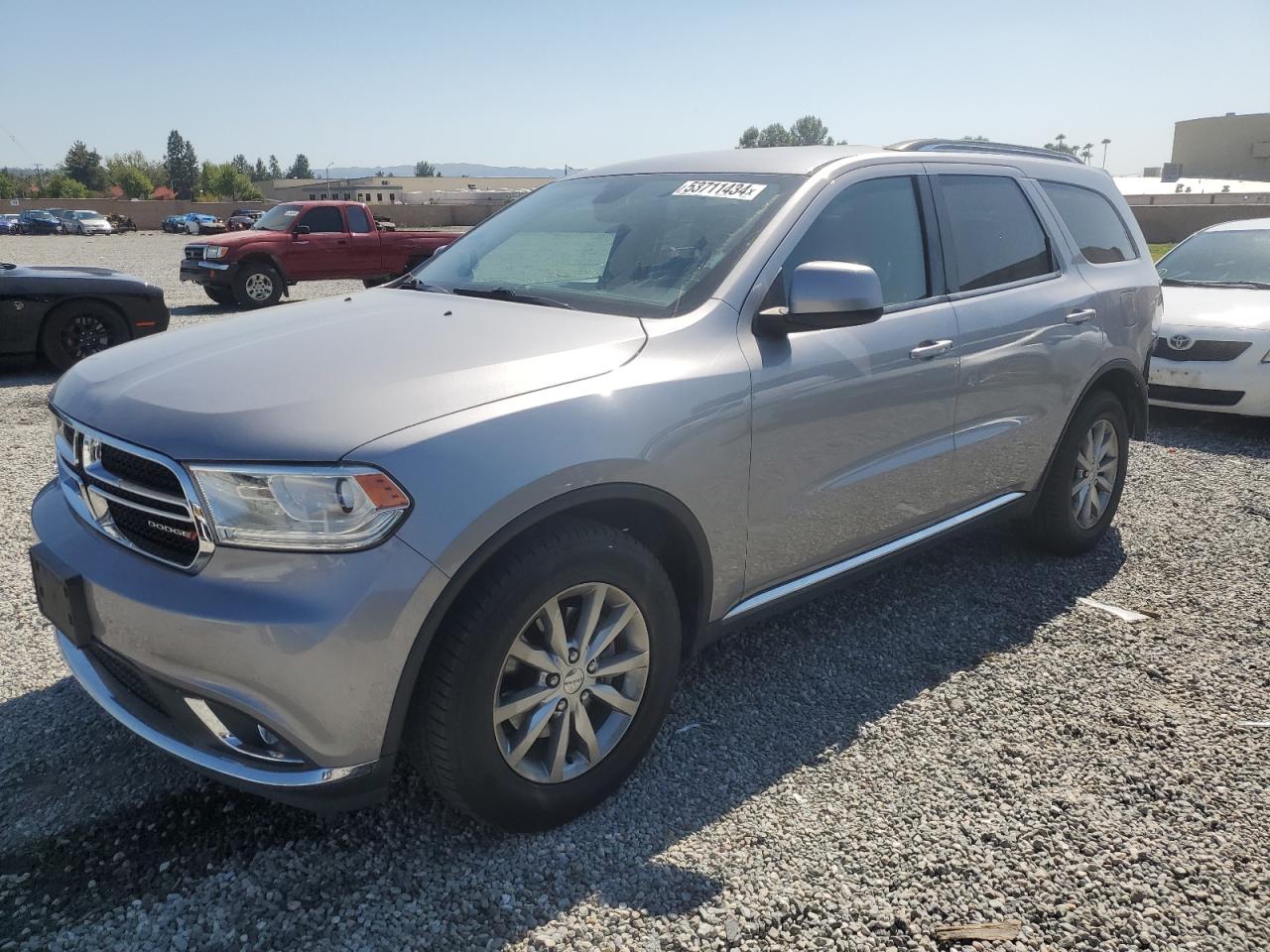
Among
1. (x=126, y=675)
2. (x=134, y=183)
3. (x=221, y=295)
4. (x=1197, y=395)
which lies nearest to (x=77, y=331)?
(x=221, y=295)

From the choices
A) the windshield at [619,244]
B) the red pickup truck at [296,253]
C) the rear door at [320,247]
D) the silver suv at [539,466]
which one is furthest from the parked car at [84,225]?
the silver suv at [539,466]

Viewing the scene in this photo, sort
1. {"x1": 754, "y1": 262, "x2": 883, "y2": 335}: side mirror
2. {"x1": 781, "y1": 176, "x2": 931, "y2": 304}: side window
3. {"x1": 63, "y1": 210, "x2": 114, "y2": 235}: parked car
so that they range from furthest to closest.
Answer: {"x1": 63, "y1": 210, "x2": 114, "y2": 235}: parked car → {"x1": 781, "y1": 176, "x2": 931, "y2": 304}: side window → {"x1": 754, "y1": 262, "x2": 883, "y2": 335}: side mirror

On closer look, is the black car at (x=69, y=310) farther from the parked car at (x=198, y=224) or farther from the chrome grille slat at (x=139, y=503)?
the parked car at (x=198, y=224)

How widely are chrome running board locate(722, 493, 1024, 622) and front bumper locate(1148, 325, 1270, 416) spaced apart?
4.07 metres

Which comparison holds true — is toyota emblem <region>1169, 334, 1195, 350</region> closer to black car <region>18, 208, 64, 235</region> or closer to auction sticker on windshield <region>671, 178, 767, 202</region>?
auction sticker on windshield <region>671, 178, 767, 202</region>

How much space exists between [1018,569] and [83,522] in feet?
13.1

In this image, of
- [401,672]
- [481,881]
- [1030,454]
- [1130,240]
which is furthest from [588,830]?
[1130,240]

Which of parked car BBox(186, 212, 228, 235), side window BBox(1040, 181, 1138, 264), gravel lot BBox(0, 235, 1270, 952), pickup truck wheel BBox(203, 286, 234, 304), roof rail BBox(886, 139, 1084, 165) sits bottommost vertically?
gravel lot BBox(0, 235, 1270, 952)

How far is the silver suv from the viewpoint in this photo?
2.18 m

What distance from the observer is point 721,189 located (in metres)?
3.45

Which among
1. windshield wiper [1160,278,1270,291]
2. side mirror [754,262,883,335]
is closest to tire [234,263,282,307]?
windshield wiper [1160,278,1270,291]

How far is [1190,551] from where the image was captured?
16.3ft

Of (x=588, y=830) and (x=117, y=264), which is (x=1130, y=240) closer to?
(x=588, y=830)

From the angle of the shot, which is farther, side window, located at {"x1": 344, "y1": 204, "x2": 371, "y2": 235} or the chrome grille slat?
side window, located at {"x1": 344, "y1": 204, "x2": 371, "y2": 235}
